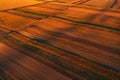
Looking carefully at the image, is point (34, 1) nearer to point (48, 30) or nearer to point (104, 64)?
point (48, 30)

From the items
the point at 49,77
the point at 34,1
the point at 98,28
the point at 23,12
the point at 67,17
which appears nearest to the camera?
the point at 49,77

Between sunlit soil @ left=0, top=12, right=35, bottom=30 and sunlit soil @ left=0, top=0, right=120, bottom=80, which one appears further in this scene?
sunlit soil @ left=0, top=12, right=35, bottom=30

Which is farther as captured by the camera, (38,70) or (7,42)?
(7,42)

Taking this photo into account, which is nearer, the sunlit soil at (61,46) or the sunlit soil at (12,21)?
the sunlit soil at (61,46)

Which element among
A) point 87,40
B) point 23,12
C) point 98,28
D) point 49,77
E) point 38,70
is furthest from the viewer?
point 23,12

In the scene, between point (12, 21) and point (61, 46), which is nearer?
point (61, 46)

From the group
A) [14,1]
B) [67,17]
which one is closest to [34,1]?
[14,1]

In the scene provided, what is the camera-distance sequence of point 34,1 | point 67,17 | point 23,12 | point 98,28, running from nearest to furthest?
point 98,28, point 67,17, point 23,12, point 34,1

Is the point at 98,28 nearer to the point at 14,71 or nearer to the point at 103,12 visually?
the point at 103,12

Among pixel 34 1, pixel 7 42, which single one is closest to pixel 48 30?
pixel 7 42
